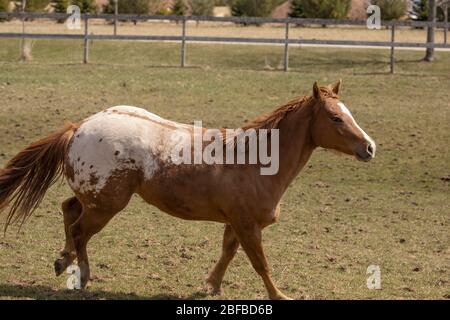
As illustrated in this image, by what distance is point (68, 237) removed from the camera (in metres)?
6.59

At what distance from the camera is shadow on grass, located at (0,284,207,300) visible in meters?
6.04

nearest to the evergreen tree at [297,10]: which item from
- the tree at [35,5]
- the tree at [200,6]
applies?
the tree at [200,6]

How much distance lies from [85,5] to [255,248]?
35032mm

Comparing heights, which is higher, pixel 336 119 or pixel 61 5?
pixel 61 5

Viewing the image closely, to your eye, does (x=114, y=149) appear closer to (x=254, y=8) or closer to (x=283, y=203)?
(x=283, y=203)

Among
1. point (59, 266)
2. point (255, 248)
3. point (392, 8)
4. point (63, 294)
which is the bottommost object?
point (63, 294)

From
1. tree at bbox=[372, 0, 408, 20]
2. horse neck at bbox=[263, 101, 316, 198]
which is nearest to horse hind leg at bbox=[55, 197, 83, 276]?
horse neck at bbox=[263, 101, 316, 198]

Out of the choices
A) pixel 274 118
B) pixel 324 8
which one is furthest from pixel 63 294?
pixel 324 8

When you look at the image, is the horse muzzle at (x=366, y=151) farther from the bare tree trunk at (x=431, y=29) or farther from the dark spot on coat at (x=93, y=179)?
the bare tree trunk at (x=431, y=29)

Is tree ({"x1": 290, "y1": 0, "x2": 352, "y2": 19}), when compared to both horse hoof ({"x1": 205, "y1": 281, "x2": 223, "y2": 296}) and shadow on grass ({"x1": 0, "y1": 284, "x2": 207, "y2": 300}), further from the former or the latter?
shadow on grass ({"x1": 0, "y1": 284, "x2": 207, "y2": 300})

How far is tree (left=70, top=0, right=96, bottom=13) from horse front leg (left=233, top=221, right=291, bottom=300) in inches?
1351
